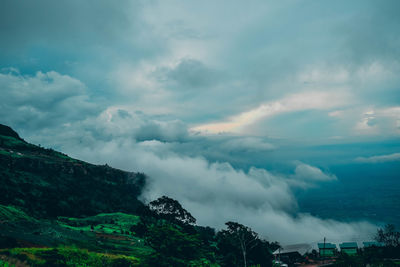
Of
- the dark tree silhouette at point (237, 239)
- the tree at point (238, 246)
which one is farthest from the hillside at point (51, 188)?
the tree at point (238, 246)

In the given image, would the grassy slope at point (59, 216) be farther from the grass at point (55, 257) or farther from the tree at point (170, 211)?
the tree at point (170, 211)

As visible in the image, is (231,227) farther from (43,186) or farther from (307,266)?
(43,186)

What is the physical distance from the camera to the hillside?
4609 inches

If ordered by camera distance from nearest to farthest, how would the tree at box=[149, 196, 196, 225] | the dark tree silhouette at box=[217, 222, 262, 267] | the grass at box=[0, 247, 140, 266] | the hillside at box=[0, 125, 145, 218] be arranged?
the grass at box=[0, 247, 140, 266] → the dark tree silhouette at box=[217, 222, 262, 267] → the tree at box=[149, 196, 196, 225] → the hillside at box=[0, 125, 145, 218]

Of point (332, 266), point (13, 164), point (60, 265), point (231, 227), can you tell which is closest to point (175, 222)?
point (231, 227)

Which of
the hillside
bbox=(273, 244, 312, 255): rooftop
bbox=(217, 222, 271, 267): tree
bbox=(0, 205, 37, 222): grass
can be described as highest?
the hillside

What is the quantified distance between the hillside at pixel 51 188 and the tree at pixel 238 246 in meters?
63.2

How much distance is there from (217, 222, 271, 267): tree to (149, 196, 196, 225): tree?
2276 cm

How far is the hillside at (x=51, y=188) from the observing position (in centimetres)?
11706

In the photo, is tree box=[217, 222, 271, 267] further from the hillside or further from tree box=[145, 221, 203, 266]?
the hillside

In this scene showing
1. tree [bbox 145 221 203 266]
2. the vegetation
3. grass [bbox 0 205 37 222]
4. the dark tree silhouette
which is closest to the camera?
tree [bbox 145 221 203 266]

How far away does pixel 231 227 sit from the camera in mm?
70125

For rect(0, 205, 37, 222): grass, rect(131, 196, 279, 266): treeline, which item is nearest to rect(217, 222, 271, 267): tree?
rect(131, 196, 279, 266): treeline

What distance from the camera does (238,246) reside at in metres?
64.2
